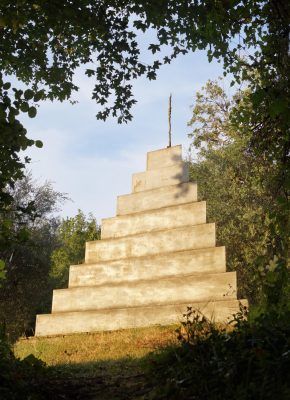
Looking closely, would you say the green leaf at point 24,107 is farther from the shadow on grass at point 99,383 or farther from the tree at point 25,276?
the tree at point 25,276

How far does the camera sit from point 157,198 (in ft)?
56.2

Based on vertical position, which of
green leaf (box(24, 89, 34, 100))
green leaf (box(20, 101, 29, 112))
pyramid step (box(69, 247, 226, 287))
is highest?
green leaf (box(24, 89, 34, 100))

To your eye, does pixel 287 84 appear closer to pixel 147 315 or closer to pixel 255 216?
pixel 147 315

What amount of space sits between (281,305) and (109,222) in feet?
39.1

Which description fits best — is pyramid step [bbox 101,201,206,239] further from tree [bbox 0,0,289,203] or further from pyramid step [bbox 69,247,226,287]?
tree [bbox 0,0,289,203]

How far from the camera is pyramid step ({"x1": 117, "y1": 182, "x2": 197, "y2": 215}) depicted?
656 inches

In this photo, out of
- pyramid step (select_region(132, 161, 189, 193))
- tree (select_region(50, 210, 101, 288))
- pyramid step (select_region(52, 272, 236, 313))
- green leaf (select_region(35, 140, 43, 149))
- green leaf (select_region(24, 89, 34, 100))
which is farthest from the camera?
tree (select_region(50, 210, 101, 288))

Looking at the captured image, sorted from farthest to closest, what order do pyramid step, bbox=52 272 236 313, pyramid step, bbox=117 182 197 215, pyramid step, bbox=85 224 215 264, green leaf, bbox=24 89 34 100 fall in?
pyramid step, bbox=117 182 197 215 → pyramid step, bbox=85 224 215 264 → pyramid step, bbox=52 272 236 313 → green leaf, bbox=24 89 34 100

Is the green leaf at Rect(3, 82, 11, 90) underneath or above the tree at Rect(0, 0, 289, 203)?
underneath

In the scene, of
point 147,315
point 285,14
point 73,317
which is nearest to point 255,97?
point 285,14

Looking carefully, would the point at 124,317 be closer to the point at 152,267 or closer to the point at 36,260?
the point at 152,267

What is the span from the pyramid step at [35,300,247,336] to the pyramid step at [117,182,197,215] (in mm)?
3946

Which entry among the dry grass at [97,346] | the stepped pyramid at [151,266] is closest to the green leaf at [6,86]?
the dry grass at [97,346]

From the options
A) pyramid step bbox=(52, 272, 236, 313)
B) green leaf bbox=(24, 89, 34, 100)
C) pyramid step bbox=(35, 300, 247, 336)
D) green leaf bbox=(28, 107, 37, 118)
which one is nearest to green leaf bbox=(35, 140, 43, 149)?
green leaf bbox=(28, 107, 37, 118)
